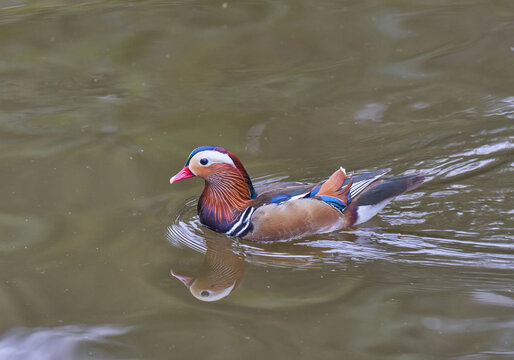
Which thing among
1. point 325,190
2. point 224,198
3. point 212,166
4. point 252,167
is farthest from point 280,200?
point 252,167

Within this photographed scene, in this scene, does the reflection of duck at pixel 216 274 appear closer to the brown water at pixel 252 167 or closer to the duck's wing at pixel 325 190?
the brown water at pixel 252 167

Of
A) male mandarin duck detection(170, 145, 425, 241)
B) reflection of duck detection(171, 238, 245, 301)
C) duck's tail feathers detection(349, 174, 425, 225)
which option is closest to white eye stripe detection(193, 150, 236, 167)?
male mandarin duck detection(170, 145, 425, 241)

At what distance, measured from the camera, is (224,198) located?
7328 millimetres

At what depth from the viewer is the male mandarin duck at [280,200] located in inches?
279

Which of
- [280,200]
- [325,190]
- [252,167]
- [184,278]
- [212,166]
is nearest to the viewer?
[184,278]

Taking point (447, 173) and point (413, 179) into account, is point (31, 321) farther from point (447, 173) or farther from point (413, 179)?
point (447, 173)

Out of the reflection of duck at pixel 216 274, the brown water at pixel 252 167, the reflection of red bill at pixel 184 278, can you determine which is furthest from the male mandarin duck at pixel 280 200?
the reflection of red bill at pixel 184 278

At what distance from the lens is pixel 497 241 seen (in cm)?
666

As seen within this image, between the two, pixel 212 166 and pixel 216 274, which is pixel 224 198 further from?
pixel 216 274

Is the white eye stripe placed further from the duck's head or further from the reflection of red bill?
the reflection of red bill

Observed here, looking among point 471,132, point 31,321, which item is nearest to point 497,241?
point 471,132

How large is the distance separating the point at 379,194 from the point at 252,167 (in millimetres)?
1550

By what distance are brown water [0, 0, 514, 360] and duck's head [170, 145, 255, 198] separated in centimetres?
45

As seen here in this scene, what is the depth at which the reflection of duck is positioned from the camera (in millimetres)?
6156
